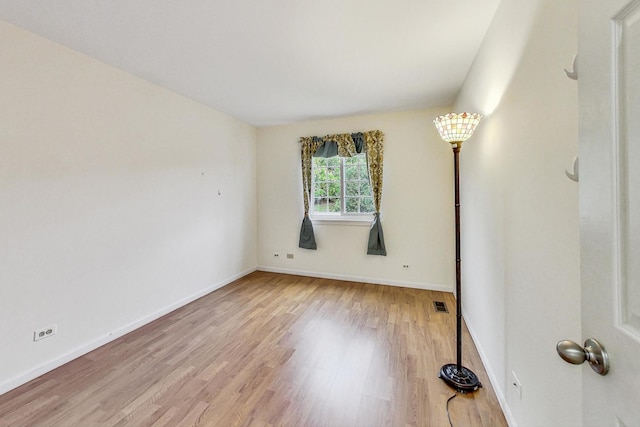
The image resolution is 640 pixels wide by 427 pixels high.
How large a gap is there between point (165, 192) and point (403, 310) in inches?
121

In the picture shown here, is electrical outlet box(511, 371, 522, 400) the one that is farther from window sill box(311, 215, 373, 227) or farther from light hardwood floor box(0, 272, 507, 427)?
window sill box(311, 215, 373, 227)

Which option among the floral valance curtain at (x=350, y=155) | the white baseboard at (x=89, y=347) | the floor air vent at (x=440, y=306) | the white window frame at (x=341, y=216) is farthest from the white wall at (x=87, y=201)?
the floor air vent at (x=440, y=306)

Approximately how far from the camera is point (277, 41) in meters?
2.06

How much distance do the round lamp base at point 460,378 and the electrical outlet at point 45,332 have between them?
299 cm

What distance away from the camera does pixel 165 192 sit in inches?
118

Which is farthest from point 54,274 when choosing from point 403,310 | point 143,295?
point 403,310

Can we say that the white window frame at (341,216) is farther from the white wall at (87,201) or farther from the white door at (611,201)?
the white door at (611,201)

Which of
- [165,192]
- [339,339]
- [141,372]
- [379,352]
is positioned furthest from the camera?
[165,192]

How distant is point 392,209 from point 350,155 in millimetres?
1037

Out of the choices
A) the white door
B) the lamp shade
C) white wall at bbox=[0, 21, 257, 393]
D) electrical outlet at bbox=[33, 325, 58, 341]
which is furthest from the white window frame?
the white door

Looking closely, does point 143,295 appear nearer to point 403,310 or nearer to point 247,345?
point 247,345

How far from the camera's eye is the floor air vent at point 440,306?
10.0 feet

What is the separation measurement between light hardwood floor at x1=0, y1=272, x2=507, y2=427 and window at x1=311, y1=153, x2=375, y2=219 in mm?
1633

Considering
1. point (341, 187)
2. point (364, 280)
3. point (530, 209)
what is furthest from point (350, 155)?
point (530, 209)
